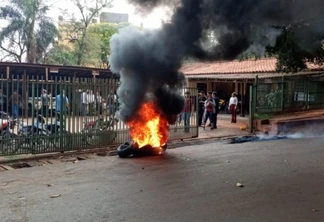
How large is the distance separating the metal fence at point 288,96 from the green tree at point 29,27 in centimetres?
1653

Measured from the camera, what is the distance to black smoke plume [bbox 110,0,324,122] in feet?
25.9

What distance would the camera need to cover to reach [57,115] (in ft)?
28.7

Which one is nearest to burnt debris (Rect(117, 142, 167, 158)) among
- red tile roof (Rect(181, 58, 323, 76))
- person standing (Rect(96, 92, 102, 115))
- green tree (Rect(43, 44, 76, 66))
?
person standing (Rect(96, 92, 102, 115))

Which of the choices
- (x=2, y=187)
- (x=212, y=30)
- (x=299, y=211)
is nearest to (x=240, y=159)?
(x=212, y=30)

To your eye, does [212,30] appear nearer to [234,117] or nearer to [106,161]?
[106,161]

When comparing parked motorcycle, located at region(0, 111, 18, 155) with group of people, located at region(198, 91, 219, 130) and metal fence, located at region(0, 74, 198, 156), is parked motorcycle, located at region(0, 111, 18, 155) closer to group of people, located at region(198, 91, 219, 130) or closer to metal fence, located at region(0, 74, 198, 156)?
metal fence, located at region(0, 74, 198, 156)

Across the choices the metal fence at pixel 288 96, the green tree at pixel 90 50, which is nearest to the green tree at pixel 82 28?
the green tree at pixel 90 50

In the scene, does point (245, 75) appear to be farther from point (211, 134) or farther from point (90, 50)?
point (90, 50)

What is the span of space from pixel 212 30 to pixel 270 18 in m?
1.30

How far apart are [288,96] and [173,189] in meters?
12.0

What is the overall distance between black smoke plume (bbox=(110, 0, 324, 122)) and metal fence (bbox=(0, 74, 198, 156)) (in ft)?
2.70

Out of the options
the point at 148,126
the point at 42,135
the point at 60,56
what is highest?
the point at 60,56

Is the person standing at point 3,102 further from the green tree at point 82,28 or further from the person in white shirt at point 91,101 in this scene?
the green tree at point 82,28

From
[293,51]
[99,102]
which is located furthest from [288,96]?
[99,102]
